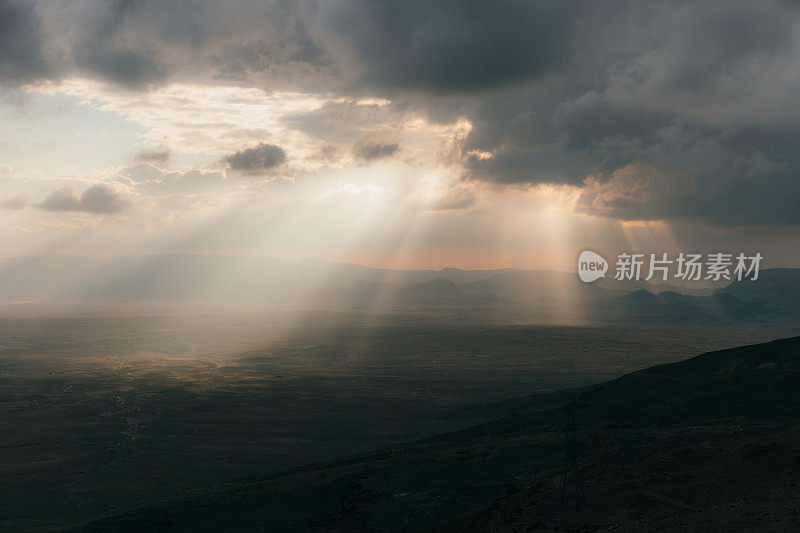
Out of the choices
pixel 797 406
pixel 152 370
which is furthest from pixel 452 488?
pixel 152 370

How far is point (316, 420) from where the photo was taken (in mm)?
77375

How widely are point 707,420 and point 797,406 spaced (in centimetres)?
626

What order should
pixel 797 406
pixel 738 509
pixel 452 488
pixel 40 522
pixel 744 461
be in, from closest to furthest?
pixel 738 509, pixel 744 461, pixel 452 488, pixel 40 522, pixel 797 406

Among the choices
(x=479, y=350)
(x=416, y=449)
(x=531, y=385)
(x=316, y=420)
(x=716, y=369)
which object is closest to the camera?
(x=416, y=449)

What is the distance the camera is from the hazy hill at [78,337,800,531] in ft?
87.1

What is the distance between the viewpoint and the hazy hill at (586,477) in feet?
87.1

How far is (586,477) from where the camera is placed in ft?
106

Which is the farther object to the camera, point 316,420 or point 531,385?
point 531,385

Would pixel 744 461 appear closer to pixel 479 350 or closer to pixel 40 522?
pixel 40 522

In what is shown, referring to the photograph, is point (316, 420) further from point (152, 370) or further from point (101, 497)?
point (152, 370)

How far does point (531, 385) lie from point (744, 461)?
7750cm

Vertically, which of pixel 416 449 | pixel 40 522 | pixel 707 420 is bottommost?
pixel 40 522

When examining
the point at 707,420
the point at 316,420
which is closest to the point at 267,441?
the point at 316,420

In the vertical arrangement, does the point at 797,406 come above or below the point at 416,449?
above
